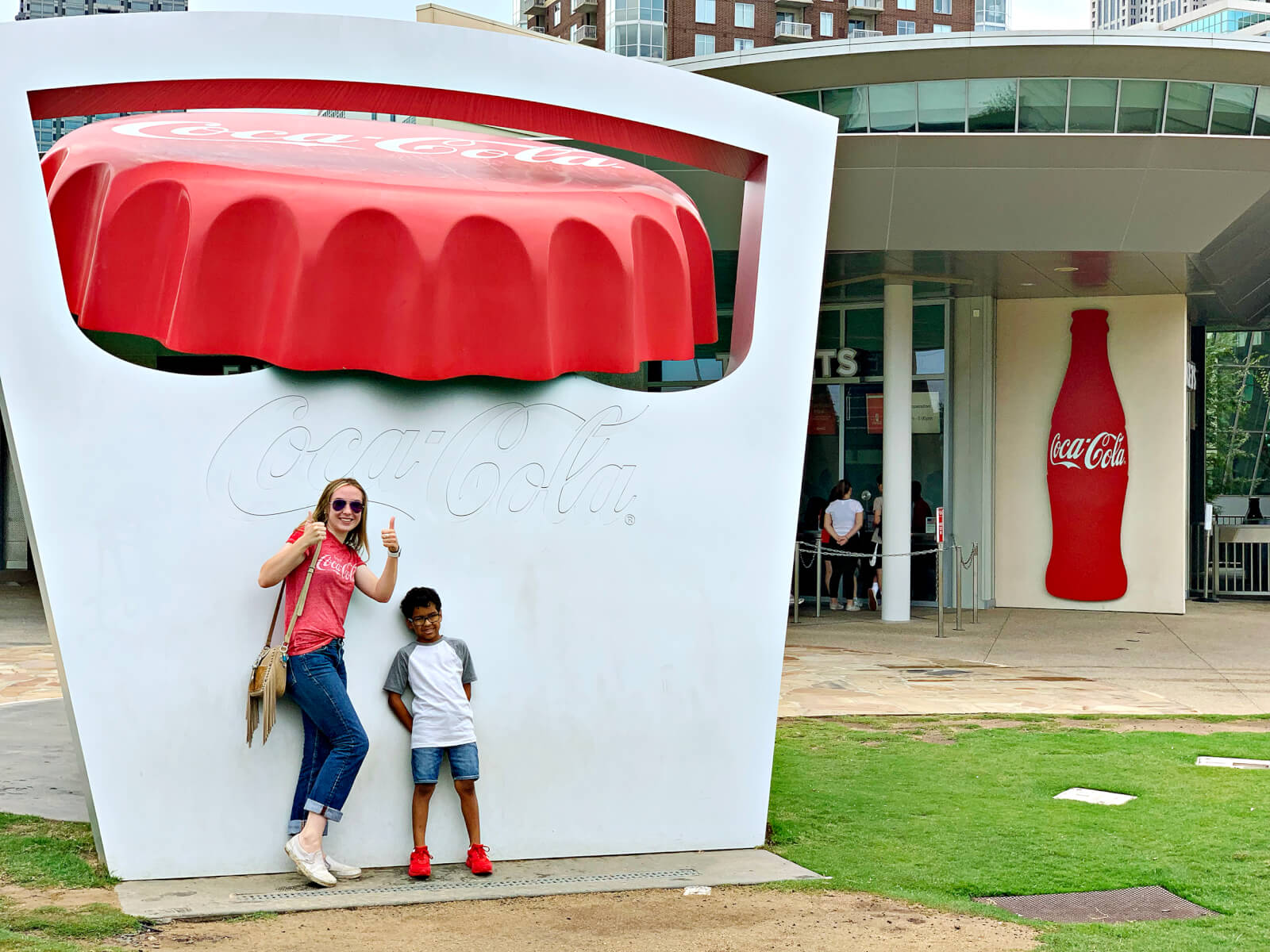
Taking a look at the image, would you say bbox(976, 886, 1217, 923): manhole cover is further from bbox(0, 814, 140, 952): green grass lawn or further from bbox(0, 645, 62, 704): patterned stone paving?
bbox(0, 645, 62, 704): patterned stone paving

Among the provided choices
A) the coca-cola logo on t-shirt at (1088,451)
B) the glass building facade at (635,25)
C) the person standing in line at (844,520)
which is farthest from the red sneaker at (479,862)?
the glass building facade at (635,25)

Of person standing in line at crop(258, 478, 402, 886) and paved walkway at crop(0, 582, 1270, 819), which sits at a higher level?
person standing in line at crop(258, 478, 402, 886)

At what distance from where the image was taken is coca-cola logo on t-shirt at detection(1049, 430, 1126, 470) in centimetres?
1870

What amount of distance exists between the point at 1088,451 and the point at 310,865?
1534cm

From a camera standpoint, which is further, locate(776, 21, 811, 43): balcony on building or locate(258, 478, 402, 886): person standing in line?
locate(776, 21, 811, 43): balcony on building

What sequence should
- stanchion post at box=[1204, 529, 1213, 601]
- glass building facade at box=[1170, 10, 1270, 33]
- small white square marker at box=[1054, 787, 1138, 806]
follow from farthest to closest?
glass building facade at box=[1170, 10, 1270, 33] → stanchion post at box=[1204, 529, 1213, 601] → small white square marker at box=[1054, 787, 1138, 806]

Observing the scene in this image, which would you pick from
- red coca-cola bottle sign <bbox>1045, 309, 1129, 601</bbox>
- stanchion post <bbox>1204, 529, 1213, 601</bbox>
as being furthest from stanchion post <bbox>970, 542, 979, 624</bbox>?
stanchion post <bbox>1204, 529, 1213, 601</bbox>

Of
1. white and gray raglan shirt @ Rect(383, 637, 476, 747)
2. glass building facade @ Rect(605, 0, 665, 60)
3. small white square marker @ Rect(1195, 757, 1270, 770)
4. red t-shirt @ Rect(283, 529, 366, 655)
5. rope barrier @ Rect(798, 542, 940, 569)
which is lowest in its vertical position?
small white square marker @ Rect(1195, 757, 1270, 770)

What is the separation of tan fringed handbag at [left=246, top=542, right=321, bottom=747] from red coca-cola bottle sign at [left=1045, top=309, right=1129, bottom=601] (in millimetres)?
15068

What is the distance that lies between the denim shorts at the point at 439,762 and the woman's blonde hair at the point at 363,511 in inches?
35.6

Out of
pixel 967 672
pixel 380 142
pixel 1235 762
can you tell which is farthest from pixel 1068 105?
pixel 380 142

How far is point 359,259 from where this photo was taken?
5957 mm

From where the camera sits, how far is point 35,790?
759cm

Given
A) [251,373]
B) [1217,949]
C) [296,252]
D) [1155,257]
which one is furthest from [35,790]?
[1155,257]
